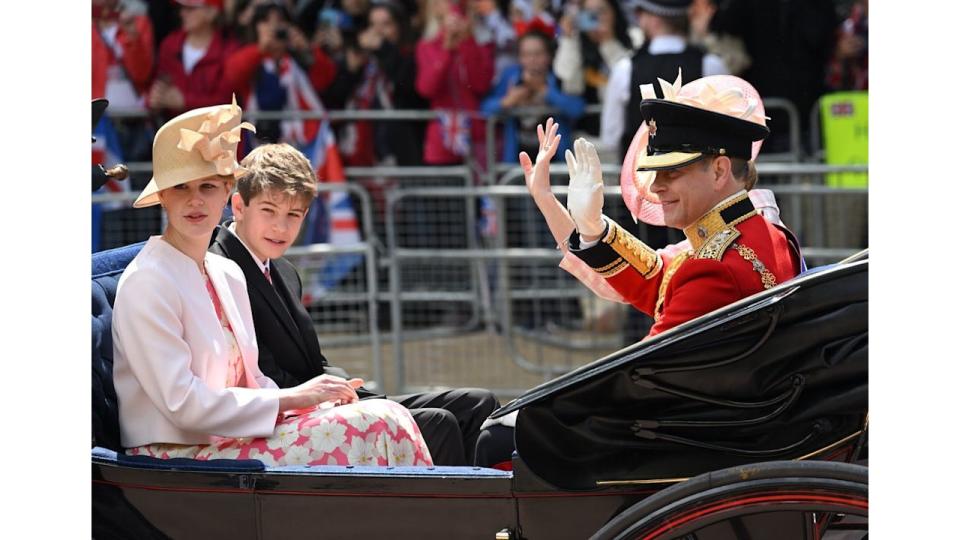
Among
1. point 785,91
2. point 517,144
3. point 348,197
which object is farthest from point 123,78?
point 785,91

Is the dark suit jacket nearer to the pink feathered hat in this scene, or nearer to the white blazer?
the white blazer

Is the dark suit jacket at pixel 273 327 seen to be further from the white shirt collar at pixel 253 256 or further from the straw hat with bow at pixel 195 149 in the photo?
the straw hat with bow at pixel 195 149

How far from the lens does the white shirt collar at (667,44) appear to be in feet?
24.9

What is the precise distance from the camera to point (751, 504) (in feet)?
9.34

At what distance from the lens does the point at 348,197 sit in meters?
8.27

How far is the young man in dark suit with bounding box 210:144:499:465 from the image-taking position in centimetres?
394

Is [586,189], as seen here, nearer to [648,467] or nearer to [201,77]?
[648,467]

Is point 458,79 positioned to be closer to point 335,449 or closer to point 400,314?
point 400,314

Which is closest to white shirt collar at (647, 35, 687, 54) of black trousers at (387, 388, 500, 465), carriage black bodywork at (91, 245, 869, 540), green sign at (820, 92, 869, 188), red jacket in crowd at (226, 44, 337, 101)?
green sign at (820, 92, 869, 188)

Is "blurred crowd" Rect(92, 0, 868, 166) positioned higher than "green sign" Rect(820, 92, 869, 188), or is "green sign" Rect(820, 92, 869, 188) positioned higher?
"blurred crowd" Rect(92, 0, 868, 166)

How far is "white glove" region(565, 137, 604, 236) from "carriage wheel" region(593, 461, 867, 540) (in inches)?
34.1

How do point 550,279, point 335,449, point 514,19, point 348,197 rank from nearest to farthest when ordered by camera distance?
point 335,449 < point 550,279 < point 348,197 < point 514,19

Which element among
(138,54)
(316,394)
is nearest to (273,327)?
(316,394)

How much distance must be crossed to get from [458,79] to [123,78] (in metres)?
1.95
